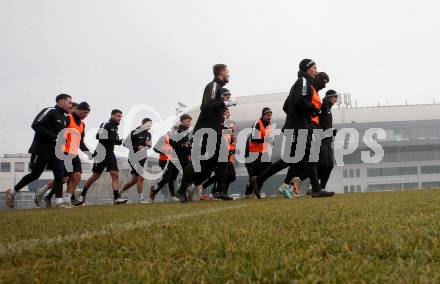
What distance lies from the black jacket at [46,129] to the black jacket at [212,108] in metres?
2.66

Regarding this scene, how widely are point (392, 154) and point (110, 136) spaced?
6082 centimetres

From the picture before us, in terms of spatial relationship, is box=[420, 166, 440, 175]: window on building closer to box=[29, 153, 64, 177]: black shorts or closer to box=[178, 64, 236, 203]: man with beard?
box=[178, 64, 236, 203]: man with beard

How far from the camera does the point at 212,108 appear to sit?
23.4 ft

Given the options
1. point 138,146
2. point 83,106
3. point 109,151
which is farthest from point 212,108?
point 138,146

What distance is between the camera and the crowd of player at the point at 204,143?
7.06 metres

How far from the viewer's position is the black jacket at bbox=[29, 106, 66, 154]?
26.1ft

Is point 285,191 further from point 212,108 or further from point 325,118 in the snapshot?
point 212,108

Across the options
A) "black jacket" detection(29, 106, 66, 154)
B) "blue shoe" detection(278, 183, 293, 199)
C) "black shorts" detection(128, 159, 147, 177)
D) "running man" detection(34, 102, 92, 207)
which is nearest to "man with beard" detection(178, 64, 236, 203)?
"blue shoe" detection(278, 183, 293, 199)

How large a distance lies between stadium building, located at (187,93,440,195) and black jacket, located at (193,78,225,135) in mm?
47579

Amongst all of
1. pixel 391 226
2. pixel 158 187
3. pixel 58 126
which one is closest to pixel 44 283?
pixel 391 226

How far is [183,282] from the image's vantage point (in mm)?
1410

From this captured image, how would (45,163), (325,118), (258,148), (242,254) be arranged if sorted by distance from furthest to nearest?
(258,148) < (325,118) < (45,163) < (242,254)

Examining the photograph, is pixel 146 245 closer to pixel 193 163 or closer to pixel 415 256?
pixel 415 256

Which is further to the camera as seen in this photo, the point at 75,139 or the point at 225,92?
the point at 75,139
